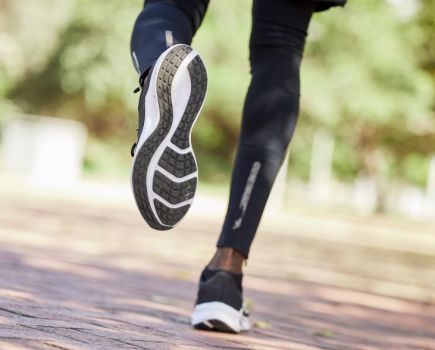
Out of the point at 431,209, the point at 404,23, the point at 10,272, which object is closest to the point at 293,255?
the point at 10,272

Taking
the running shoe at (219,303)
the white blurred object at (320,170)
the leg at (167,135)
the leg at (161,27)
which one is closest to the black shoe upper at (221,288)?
the running shoe at (219,303)

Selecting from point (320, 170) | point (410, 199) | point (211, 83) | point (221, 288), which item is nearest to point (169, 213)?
point (221, 288)

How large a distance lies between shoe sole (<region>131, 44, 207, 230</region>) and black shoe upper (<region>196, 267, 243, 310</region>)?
15.3 inches

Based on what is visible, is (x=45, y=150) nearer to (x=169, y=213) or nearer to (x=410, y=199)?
(x=169, y=213)

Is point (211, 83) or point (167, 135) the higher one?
point (211, 83)

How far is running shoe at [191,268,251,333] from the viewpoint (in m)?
2.22

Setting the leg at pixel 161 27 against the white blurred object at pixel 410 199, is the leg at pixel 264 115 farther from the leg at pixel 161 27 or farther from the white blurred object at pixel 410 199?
the white blurred object at pixel 410 199

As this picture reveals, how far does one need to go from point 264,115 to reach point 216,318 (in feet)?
1.82

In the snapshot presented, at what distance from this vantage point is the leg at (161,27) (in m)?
2.05

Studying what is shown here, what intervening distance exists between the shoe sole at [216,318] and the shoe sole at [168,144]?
0.40 m

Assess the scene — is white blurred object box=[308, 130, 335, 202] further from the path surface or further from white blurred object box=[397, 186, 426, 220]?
the path surface

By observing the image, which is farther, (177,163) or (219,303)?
(219,303)

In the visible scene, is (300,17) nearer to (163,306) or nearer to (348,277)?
(163,306)

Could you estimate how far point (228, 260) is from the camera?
2.30 metres
